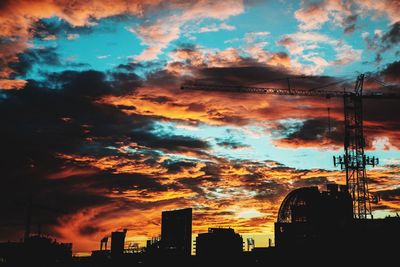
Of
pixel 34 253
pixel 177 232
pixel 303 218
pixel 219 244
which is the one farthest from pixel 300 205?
pixel 34 253

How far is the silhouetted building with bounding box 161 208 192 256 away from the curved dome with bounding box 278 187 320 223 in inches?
1003

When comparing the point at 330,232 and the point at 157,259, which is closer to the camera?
the point at 330,232

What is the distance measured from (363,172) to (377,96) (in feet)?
123

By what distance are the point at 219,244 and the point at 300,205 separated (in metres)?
25.1

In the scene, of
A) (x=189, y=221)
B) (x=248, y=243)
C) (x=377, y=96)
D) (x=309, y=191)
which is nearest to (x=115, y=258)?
(x=189, y=221)

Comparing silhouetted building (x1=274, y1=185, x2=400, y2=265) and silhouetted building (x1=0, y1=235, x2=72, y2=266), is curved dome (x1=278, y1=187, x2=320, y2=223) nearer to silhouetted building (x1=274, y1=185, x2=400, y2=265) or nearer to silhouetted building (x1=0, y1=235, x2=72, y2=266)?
silhouetted building (x1=274, y1=185, x2=400, y2=265)

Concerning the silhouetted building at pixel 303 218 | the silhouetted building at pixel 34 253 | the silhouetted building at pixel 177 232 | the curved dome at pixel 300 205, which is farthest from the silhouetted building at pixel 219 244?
the silhouetted building at pixel 34 253

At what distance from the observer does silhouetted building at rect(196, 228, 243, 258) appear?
415 feet

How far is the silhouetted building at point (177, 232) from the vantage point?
419 ft

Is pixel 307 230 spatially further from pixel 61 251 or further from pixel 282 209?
pixel 61 251

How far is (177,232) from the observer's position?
130m

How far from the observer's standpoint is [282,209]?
123 meters

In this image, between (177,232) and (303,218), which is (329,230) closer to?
(303,218)

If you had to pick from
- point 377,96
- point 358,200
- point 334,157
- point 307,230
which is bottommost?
point 307,230
